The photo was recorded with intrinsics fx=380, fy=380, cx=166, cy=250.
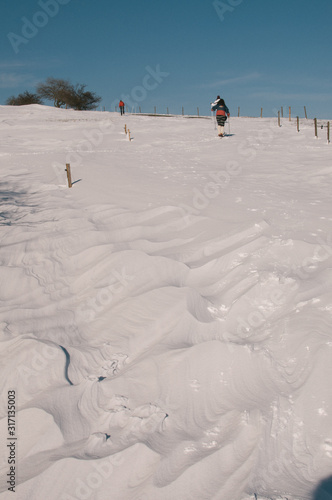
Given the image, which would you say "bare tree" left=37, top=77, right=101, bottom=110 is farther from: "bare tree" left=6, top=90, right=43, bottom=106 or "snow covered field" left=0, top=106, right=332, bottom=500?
"snow covered field" left=0, top=106, right=332, bottom=500

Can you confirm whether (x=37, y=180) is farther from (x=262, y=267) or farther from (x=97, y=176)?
(x=262, y=267)

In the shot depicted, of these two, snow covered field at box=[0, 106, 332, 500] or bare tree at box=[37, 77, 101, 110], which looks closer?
snow covered field at box=[0, 106, 332, 500]

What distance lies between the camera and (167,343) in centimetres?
332

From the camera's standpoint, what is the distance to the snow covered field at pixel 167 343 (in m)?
2.28

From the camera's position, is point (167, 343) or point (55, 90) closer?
point (167, 343)

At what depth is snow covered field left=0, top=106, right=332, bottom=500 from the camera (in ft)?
7.47

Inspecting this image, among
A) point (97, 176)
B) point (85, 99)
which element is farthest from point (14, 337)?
point (85, 99)

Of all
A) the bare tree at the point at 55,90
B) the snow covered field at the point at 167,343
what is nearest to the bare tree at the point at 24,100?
the bare tree at the point at 55,90

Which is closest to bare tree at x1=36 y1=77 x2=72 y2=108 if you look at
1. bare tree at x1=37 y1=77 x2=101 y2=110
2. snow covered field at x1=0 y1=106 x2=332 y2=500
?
bare tree at x1=37 y1=77 x2=101 y2=110

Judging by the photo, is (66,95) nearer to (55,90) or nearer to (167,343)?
(55,90)

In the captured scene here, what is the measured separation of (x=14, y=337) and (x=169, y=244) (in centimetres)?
225

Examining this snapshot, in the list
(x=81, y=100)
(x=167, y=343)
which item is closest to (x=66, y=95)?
(x=81, y=100)

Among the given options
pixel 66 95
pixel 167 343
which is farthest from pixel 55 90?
pixel 167 343

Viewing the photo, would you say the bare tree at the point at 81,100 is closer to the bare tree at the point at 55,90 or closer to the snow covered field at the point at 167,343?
the bare tree at the point at 55,90
